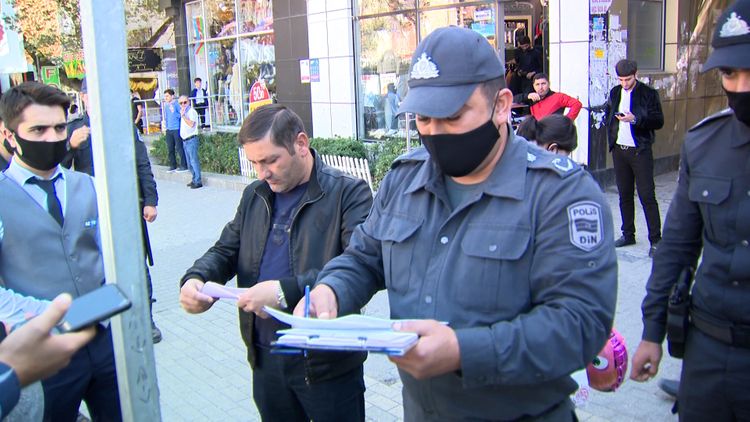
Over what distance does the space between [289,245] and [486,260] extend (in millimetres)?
1229

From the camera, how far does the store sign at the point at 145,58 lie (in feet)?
94.7

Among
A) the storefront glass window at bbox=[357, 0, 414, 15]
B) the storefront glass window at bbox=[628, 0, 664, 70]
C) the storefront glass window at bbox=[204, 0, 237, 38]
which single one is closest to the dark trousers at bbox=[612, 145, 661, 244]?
the storefront glass window at bbox=[628, 0, 664, 70]

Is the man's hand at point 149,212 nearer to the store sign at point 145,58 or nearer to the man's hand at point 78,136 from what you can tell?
the man's hand at point 78,136

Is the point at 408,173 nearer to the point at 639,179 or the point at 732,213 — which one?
the point at 732,213

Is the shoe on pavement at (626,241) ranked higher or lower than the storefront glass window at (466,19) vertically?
lower

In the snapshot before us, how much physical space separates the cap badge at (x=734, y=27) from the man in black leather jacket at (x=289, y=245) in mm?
1549

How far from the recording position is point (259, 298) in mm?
2533

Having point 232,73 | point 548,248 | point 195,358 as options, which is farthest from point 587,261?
point 232,73

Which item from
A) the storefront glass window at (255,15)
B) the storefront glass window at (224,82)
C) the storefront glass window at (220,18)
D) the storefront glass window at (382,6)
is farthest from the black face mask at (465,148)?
the storefront glass window at (220,18)

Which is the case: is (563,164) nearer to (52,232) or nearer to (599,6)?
(52,232)

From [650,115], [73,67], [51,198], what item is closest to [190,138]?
[650,115]

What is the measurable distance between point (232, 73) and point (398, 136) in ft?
23.2

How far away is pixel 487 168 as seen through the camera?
2.08 metres

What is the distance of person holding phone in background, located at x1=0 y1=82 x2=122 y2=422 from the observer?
2932mm
